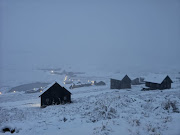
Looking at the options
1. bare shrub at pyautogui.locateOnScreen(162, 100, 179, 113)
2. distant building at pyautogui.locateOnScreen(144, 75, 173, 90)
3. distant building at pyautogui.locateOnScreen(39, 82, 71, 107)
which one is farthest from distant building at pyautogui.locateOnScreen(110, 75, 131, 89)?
bare shrub at pyautogui.locateOnScreen(162, 100, 179, 113)

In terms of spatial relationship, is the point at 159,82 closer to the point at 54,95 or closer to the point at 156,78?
the point at 156,78

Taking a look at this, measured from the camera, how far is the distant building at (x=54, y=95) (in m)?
28.7

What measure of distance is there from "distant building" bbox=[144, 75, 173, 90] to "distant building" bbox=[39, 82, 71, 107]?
1345 inches

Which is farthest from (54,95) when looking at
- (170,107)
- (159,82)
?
(159,82)

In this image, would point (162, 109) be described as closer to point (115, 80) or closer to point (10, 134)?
point (10, 134)

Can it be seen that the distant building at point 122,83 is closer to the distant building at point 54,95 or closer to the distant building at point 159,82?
the distant building at point 159,82

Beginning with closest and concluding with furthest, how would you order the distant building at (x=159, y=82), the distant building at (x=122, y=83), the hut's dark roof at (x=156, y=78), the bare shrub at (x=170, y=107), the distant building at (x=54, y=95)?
the bare shrub at (x=170, y=107) → the distant building at (x=54, y=95) → the distant building at (x=159, y=82) → the hut's dark roof at (x=156, y=78) → the distant building at (x=122, y=83)

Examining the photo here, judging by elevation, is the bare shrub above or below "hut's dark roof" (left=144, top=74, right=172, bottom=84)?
below

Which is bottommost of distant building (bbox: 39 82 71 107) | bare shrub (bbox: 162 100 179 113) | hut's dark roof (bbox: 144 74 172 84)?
distant building (bbox: 39 82 71 107)

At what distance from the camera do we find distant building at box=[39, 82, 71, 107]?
28719 mm

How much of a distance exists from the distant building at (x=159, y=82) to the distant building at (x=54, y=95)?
112 feet

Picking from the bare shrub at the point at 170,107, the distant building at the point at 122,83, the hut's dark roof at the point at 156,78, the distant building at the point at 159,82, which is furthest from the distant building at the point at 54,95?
the hut's dark roof at the point at 156,78

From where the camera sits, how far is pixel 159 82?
47844 millimetres

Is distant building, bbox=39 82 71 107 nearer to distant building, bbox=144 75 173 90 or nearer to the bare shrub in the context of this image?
the bare shrub
